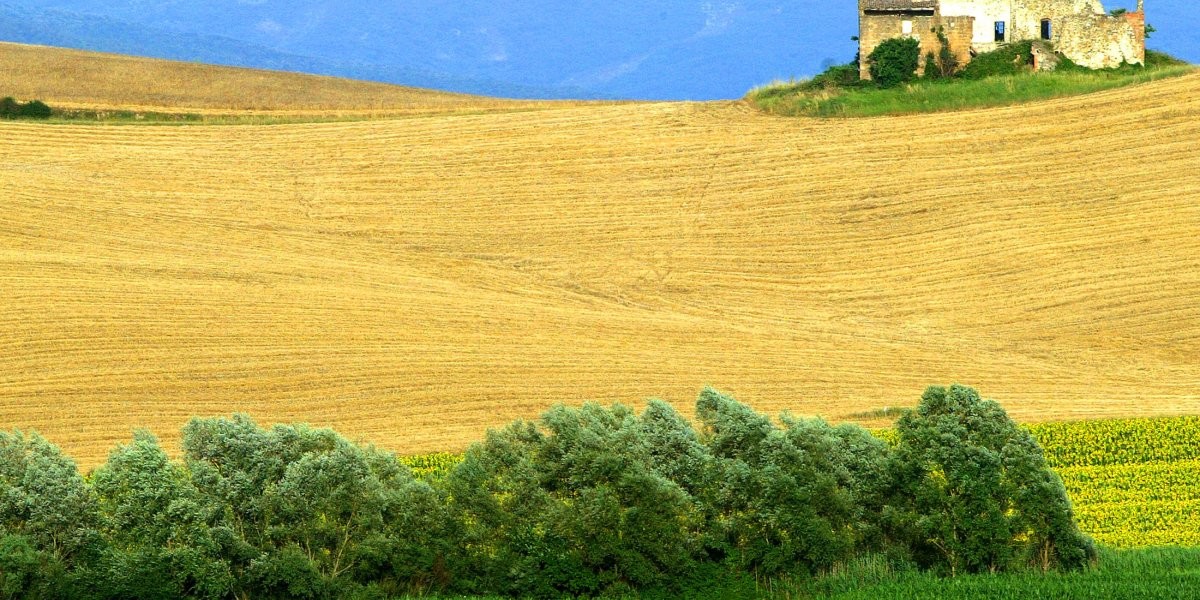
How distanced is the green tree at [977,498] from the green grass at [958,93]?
33316 millimetres

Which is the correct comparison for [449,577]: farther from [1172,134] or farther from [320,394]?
[1172,134]

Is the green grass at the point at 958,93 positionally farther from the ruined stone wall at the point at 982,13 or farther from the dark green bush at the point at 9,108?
the dark green bush at the point at 9,108

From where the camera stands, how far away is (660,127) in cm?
5997

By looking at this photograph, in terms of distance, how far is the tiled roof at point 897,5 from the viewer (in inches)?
2359

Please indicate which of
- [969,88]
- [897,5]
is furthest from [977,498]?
[897,5]

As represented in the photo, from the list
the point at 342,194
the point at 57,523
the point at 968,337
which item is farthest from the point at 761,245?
the point at 57,523

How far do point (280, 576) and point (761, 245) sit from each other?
29092mm

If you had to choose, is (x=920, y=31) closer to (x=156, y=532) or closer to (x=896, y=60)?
(x=896, y=60)

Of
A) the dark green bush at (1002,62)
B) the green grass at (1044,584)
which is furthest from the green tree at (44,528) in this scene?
the dark green bush at (1002,62)

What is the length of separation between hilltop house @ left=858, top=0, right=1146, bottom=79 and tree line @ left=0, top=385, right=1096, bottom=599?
34.8 m

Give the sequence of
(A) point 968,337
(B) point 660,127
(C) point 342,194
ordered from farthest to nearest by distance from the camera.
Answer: (B) point 660,127 → (C) point 342,194 → (A) point 968,337

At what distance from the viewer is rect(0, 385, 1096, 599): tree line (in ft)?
80.6

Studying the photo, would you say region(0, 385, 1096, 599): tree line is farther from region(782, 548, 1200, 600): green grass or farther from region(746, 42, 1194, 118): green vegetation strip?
region(746, 42, 1194, 118): green vegetation strip

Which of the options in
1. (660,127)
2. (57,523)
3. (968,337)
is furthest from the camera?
(660,127)
